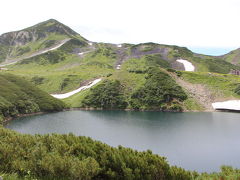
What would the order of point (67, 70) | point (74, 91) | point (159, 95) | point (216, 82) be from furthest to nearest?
point (67, 70)
point (74, 91)
point (216, 82)
point (159, 95)

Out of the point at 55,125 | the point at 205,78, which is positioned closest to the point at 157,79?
the point at 205,78

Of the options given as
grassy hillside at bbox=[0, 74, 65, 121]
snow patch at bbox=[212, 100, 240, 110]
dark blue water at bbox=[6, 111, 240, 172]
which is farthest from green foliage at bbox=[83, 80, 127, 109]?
snow patch at bbox=[212, 100, 240, 110]

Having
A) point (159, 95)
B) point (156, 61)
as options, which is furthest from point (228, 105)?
point (156, 61)

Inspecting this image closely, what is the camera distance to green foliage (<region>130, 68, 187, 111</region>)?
93725 mm

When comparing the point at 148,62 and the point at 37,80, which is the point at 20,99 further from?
the point at 148,62

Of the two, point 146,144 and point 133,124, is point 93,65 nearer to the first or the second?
point 133,124

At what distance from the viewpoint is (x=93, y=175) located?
15109 mm

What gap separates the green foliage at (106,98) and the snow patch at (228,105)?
124 feet

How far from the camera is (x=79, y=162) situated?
14.6m

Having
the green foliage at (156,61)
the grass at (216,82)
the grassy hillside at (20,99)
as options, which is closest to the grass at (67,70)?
the grassy hillside at (20,99)

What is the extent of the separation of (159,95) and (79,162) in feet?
276

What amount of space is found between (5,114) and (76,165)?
68.1 metres

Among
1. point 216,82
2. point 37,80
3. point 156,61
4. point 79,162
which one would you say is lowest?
point 37,80

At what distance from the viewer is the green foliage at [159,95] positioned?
93725 mm
